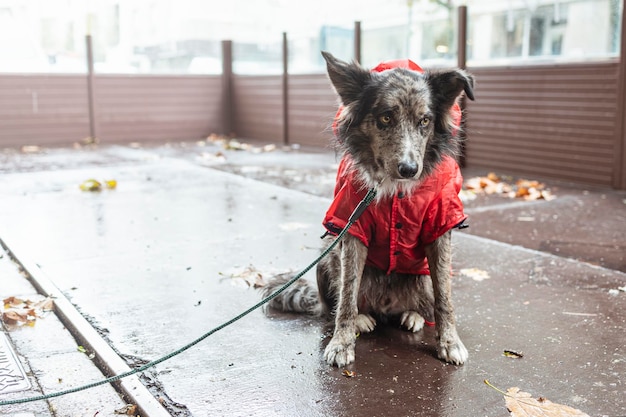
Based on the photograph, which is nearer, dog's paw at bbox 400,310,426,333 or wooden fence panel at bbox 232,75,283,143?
dog's paw at bbox 400,310,426,333

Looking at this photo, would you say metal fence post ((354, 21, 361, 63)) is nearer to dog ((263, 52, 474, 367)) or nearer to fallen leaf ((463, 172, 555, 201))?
fallen leaf ((463, 172, 555, 201))

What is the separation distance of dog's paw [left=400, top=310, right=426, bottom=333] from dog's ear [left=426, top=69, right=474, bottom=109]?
1.21 metres

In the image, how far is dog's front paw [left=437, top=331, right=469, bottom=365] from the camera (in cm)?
328

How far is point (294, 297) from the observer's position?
4047 mm

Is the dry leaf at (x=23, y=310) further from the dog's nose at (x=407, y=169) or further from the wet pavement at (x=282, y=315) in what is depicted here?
the dog's nose at (x=407, y=169)

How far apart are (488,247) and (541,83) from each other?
4.85 metres

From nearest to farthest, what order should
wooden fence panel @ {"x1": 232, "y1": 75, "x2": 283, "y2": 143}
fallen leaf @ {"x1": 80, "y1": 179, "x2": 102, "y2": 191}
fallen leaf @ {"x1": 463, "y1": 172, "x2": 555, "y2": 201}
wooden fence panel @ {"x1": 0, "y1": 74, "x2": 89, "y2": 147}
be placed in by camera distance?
1. fallen leaf @ {"x1": 463, "y1": 172, "x2": 555, "y2": 201}
2. fallen leaf @ {"x1": 80, "y1": 179, "x2": 102, "y2": 191}
3. wooden fence panel @ {"x1": 0, "y1": 74, "x2": 89, "y2": 147}
4. wooden fence panel @ {"x1": 232, "y1": 75, "x2": 283, "y2": 143}

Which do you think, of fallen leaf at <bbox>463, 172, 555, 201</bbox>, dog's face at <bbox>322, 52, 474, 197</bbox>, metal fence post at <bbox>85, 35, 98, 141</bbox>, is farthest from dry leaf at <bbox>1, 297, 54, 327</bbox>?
metal fence post at <bbox>85, 35, 98, 141</bbox>

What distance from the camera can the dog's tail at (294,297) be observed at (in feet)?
13.2

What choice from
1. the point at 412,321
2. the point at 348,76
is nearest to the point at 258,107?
the point at 412,321

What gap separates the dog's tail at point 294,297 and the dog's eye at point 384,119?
127cm

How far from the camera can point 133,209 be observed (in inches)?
289

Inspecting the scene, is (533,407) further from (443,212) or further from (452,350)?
(443,212)

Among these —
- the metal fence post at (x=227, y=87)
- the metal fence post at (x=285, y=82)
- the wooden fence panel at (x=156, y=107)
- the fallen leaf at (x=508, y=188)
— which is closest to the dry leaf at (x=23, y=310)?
the fallen leaf at (x=508, y=188)
